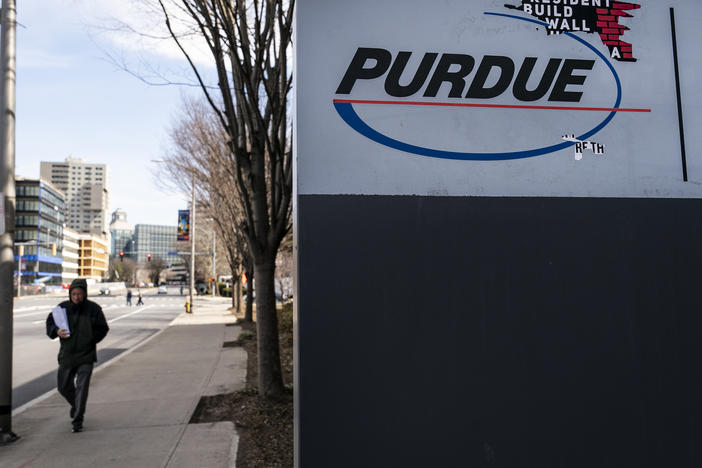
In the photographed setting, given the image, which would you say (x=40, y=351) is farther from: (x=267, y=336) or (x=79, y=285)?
(x=267, y=336)

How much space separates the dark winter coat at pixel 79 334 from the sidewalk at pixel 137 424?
2.75 ft

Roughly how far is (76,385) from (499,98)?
5976 mm

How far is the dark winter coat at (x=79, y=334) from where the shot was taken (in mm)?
6434

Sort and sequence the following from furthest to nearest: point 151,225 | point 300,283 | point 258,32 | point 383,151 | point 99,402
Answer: point 151,225
point 99,402
point 258,32
point 383,151
point 300,283

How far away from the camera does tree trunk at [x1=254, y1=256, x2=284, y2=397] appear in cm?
740

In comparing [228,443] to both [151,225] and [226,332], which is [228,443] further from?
[151,225]

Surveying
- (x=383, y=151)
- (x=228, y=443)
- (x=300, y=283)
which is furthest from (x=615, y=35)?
(x=228, y=443)

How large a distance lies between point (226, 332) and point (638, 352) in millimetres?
16456

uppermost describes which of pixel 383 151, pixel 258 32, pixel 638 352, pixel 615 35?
pixel 258 32

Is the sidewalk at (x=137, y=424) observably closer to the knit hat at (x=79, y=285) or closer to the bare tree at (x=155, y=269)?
the knit hat at (x=79, y=285)

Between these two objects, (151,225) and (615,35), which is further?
(151,225)

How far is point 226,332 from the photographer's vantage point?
18.2 m

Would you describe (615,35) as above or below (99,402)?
above

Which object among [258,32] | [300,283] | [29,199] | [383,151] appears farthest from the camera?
[29,199]
